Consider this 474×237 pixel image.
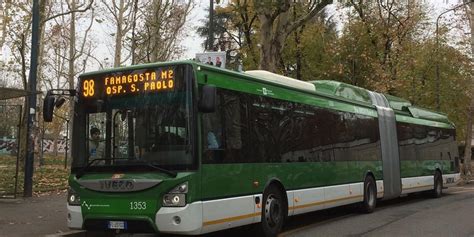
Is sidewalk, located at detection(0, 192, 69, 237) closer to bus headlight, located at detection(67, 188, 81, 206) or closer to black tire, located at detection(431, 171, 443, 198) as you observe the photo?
bus headlight, located at detection(67, 188, 81, 206)

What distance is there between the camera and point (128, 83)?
887 cm

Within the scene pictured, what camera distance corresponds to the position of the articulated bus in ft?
27.1

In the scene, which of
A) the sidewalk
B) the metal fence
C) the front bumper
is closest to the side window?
the front bumper

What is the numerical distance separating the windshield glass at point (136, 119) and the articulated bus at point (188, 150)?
16 mm

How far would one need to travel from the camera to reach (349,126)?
13891mm

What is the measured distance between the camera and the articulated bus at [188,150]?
8266 mm

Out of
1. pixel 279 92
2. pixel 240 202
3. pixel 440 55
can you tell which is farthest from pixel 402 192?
pixel 440 55

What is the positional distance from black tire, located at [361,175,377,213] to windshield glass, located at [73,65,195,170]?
7.53m

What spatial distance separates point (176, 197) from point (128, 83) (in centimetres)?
201

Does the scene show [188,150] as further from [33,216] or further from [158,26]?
[158,26]

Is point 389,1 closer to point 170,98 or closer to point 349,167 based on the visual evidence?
point 349,167

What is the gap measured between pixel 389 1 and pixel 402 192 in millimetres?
17859

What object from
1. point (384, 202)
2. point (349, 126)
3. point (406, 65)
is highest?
point (406, 65)

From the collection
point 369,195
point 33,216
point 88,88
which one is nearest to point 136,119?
point 88,88
